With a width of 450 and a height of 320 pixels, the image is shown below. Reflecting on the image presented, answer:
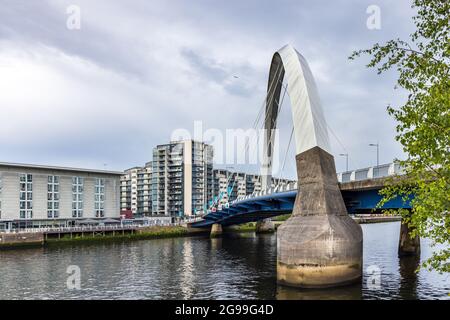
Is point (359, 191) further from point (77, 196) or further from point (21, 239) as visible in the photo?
point (77, 196)

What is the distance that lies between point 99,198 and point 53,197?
11567 millimetres

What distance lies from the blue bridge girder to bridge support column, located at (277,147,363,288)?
192 inches

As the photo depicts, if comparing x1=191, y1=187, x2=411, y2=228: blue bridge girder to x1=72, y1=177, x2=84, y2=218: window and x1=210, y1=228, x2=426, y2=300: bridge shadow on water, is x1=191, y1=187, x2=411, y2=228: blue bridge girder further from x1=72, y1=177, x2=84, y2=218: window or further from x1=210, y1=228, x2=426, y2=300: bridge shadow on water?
x1=72, y1=177, x2=84, y2=218: window

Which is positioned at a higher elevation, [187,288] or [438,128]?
[438,128]

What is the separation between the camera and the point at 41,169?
279ft

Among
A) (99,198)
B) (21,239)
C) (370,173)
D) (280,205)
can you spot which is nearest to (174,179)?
(99,198)

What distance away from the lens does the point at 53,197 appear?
8694cm

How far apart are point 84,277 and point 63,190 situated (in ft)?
180

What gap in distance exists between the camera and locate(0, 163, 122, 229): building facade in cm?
7950

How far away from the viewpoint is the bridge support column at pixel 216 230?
9369 cm
